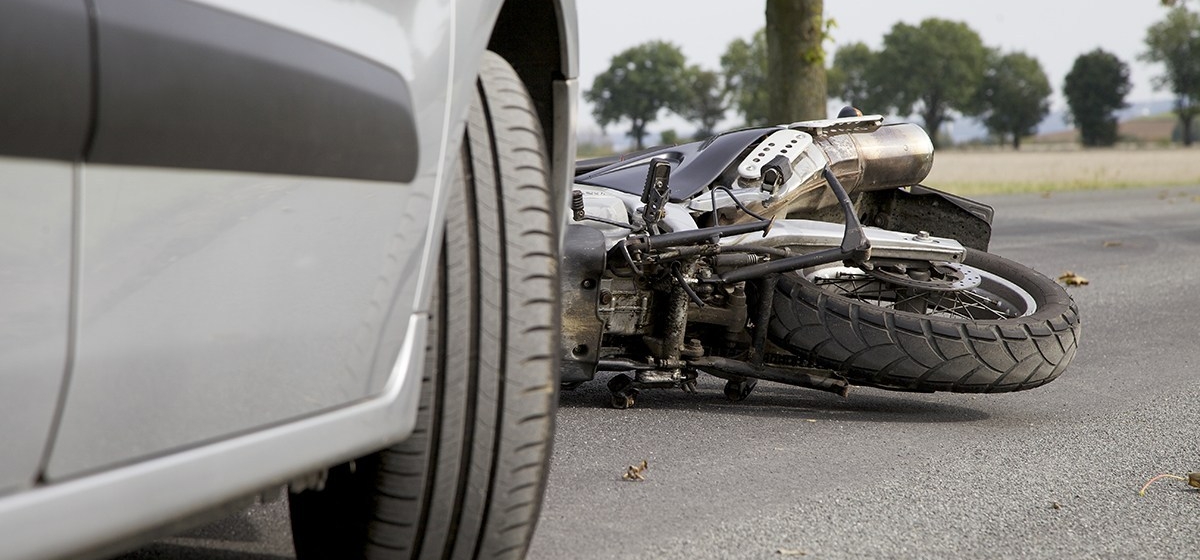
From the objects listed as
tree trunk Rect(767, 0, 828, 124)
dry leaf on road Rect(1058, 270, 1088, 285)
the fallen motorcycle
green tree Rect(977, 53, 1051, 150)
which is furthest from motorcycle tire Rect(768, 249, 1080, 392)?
green tree Rect(977, 53, 1051, 150)

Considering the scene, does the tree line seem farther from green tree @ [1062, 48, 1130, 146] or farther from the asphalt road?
the asphalt road

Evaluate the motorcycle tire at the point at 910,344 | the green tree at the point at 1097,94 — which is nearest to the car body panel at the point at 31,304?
the motorcycle tire at the point at 910,344

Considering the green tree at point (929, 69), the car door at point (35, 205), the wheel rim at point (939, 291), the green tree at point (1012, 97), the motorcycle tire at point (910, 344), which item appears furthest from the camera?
the green tree at point (1012, 97)

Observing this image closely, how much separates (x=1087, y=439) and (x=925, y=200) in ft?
4.22

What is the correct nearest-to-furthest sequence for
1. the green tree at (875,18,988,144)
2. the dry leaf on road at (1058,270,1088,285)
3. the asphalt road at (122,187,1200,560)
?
the asphalt road at (122,187,1200,560) < the dry leaf on road at (1058,270,1088,285) < the green tree at (875,18,988,144)

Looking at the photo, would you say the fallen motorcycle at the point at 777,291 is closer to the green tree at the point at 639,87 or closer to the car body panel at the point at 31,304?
the car body panel at the point at 31,304

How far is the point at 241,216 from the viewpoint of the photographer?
1.46 metres

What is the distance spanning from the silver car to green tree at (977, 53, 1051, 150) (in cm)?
13163

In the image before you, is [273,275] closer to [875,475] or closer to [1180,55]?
[875,475]

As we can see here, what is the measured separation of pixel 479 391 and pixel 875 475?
1573mm

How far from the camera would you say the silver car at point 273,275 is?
4.00ft

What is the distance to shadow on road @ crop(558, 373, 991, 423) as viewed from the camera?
408 cm

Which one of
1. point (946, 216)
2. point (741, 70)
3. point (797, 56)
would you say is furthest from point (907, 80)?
point (946, 216)

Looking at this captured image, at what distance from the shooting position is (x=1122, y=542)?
8.93 ft
